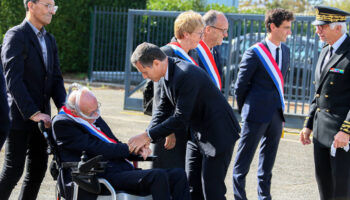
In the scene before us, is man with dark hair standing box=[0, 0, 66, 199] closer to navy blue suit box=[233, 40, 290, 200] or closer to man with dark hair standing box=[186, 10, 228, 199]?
man with dark hair standing box=[186, 10, 228, 199]

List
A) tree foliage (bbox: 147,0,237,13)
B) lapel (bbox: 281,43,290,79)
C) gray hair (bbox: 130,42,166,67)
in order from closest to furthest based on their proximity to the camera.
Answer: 1. gray hair (bbox: 130,42,166,67)
2. lapel (bbox: 281,43,290,79)
3. tree foliage (bbox: 147,0,237,13)

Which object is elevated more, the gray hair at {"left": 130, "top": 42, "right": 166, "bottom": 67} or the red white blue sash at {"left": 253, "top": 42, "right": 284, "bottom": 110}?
the gray hair at {"left": 130, "top": 42, "right": 166, "bottom": 67}

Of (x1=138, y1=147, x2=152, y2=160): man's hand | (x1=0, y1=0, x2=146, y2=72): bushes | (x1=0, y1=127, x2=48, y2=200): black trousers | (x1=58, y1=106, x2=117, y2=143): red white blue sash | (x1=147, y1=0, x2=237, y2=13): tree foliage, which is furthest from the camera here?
(x1=147, y1=0, x2=237, y2=13): tree foliage

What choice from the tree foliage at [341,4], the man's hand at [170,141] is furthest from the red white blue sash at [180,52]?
the tree foliage at [341,4]

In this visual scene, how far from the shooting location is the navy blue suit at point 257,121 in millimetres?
→ 5434

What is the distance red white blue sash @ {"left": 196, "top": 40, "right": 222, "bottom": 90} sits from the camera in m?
5.31

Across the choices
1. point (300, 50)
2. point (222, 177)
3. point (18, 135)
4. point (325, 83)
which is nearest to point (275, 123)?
point (325, 83)

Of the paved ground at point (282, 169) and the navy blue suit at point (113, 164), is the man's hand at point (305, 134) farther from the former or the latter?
the navy blue suit at point (113, 164)

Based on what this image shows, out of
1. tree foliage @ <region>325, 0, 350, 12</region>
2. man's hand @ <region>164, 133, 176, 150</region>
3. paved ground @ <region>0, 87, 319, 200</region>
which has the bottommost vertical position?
paved ground @ <region>0, 87, 319, 200</region>

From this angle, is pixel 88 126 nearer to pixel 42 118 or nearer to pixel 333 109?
pixel 42 118

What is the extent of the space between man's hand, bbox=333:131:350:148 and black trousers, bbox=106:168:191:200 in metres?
Answer: 1.30

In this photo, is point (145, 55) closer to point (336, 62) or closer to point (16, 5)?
point (336, 62)

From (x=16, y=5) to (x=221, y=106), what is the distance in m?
12.2

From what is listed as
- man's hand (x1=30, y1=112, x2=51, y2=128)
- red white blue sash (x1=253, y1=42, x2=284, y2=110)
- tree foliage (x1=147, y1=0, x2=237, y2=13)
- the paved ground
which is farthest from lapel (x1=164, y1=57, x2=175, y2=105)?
tree foliage (x1=147, y1=0, x2=237, y2=13)
